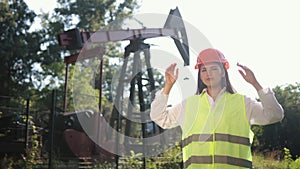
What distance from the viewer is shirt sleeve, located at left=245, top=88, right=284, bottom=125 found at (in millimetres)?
2037

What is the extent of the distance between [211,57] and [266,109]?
1.27ft

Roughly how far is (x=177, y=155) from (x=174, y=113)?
4563 millimetres

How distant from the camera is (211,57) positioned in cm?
223

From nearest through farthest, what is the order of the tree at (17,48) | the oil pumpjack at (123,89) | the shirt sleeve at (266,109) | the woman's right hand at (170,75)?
the shirt sleeve at (266,109) → the woman's right hand at (170,75) → the oil pumpjack at (123,89) → the tree at (17,48)

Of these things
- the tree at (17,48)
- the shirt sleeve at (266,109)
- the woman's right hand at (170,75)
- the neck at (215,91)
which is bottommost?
the shirt sleeve at (266,109)

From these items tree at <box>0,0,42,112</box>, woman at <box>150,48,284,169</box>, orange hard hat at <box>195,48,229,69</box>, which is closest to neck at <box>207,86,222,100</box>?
woman at <box>150,48,284,169</box>

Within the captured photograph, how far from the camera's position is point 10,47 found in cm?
1998

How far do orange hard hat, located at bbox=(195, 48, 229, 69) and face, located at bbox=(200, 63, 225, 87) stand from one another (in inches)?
1.0

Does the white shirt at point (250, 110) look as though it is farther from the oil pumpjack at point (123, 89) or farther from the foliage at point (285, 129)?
the foliage at point (285, 129)

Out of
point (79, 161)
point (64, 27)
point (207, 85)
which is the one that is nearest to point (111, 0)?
point (64, 27)

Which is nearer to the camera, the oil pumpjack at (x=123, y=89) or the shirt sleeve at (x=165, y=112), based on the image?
the shirt sleeve at (x=165, y=112)

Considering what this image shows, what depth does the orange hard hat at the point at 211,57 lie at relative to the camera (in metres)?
2.23

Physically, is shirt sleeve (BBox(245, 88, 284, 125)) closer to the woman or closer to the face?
the woman

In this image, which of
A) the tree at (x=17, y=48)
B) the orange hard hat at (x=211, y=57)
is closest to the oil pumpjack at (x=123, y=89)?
the orange hard hat at (x=211, y=57)
